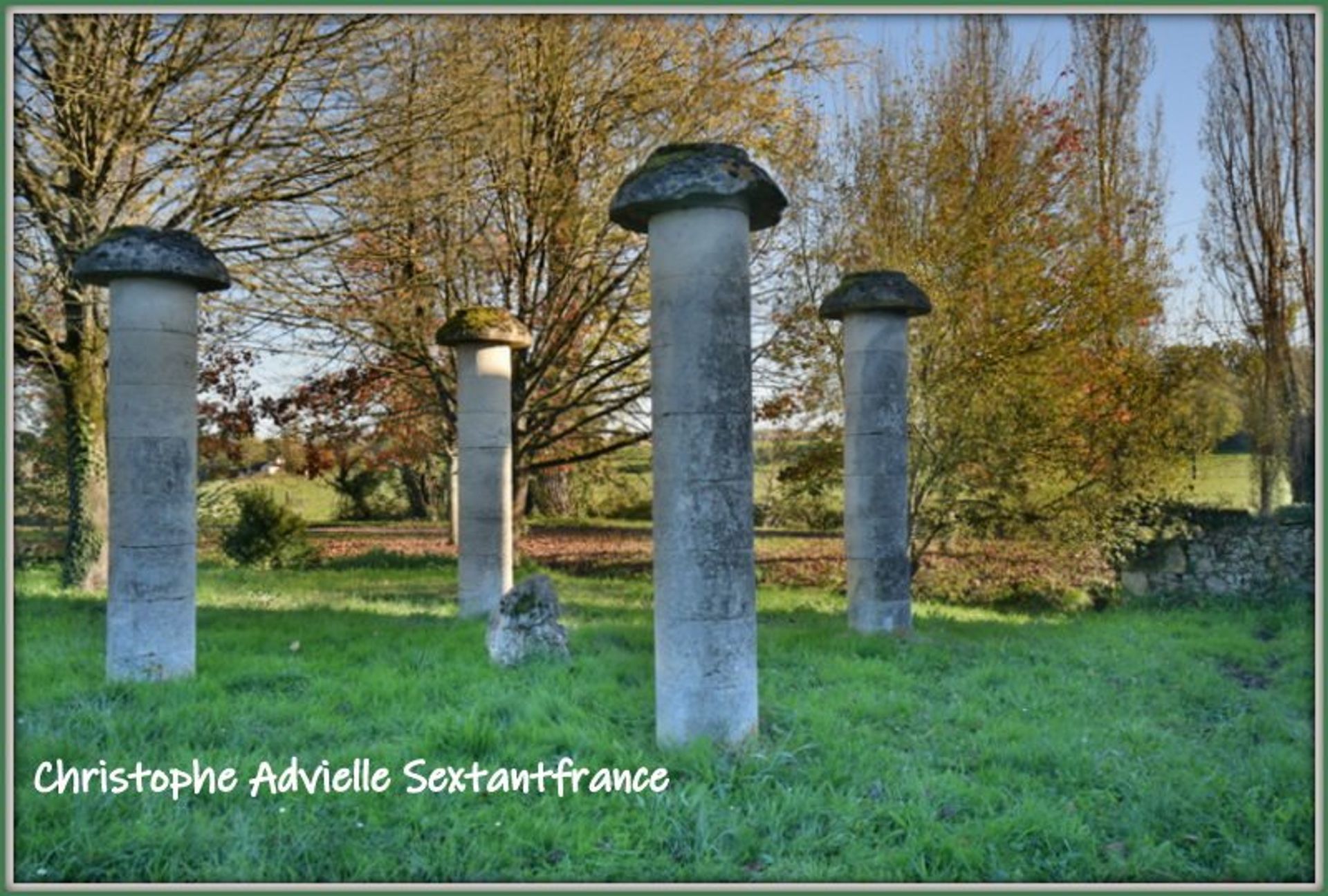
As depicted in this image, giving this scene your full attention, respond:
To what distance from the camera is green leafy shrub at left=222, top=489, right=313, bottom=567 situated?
14898 mm

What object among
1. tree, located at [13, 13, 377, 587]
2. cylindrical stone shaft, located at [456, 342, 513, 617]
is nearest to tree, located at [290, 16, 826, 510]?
tree, located at [13, 13, 377, 587]

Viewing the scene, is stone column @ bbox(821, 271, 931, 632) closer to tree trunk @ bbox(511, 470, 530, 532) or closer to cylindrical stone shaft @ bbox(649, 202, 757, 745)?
cylindrical stone shaft @ bbox(649, 202, 757, 745)

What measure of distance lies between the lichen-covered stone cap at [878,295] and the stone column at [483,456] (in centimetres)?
352

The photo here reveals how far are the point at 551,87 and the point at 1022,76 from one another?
6771mm

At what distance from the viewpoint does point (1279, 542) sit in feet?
43.7

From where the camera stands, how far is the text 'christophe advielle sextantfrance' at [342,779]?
4.53m

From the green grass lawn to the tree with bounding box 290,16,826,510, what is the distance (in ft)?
17.7

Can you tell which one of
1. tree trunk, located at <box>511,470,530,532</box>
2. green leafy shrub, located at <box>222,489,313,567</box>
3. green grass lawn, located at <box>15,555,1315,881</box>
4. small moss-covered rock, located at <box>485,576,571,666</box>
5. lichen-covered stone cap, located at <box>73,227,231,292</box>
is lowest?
green grass lawn, located at <box>15,555,1315,881</box>

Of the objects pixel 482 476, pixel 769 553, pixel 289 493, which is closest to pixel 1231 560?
pixel 769 553

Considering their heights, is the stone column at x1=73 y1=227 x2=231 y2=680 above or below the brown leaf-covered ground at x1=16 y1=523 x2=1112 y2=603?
above

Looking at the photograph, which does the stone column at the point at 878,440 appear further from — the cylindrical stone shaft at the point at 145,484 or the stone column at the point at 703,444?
the cylindrical stone shaft at the point at 145,484

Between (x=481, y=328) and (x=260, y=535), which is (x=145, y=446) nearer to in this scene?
(x=481, y=328)

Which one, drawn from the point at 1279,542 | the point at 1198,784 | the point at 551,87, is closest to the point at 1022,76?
the point at 551,87

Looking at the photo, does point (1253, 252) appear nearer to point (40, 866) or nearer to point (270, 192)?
point (270, 192)
